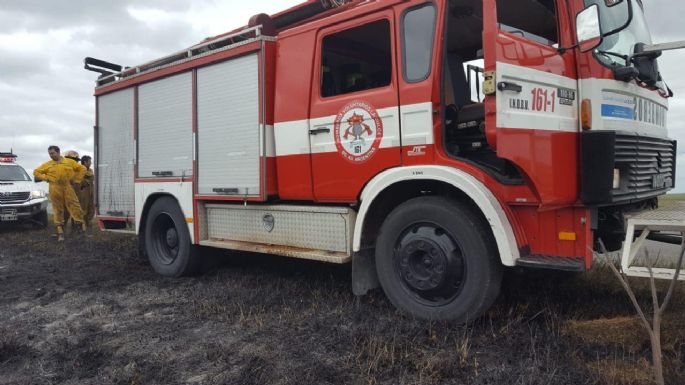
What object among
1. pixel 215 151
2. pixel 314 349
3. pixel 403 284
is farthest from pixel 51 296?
pixel 403 284

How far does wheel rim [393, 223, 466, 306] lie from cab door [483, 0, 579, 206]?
2.52 ft

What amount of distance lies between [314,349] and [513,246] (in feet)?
5.01

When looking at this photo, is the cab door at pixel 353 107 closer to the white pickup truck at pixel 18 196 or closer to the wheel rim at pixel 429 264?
the wheel rim at pixel 429 264

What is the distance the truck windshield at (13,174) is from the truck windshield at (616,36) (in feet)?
44.6

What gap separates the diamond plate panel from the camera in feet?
15.1

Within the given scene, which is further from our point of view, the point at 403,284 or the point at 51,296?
the point at 51,296

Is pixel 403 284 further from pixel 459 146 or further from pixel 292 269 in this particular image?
pixel 292 269

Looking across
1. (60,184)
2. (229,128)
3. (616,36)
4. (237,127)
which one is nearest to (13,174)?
(60,184)

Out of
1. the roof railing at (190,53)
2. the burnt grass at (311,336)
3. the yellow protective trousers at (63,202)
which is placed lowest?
the burnt grass at (311,336)

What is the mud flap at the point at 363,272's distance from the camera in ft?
14.5

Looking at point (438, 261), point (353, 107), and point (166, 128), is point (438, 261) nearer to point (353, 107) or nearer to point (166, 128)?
point (353, 107)

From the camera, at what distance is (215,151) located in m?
5.71

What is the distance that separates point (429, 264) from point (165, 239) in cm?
409

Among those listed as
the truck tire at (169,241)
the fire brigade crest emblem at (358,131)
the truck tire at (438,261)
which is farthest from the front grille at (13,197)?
the truck tire at (438,261)
